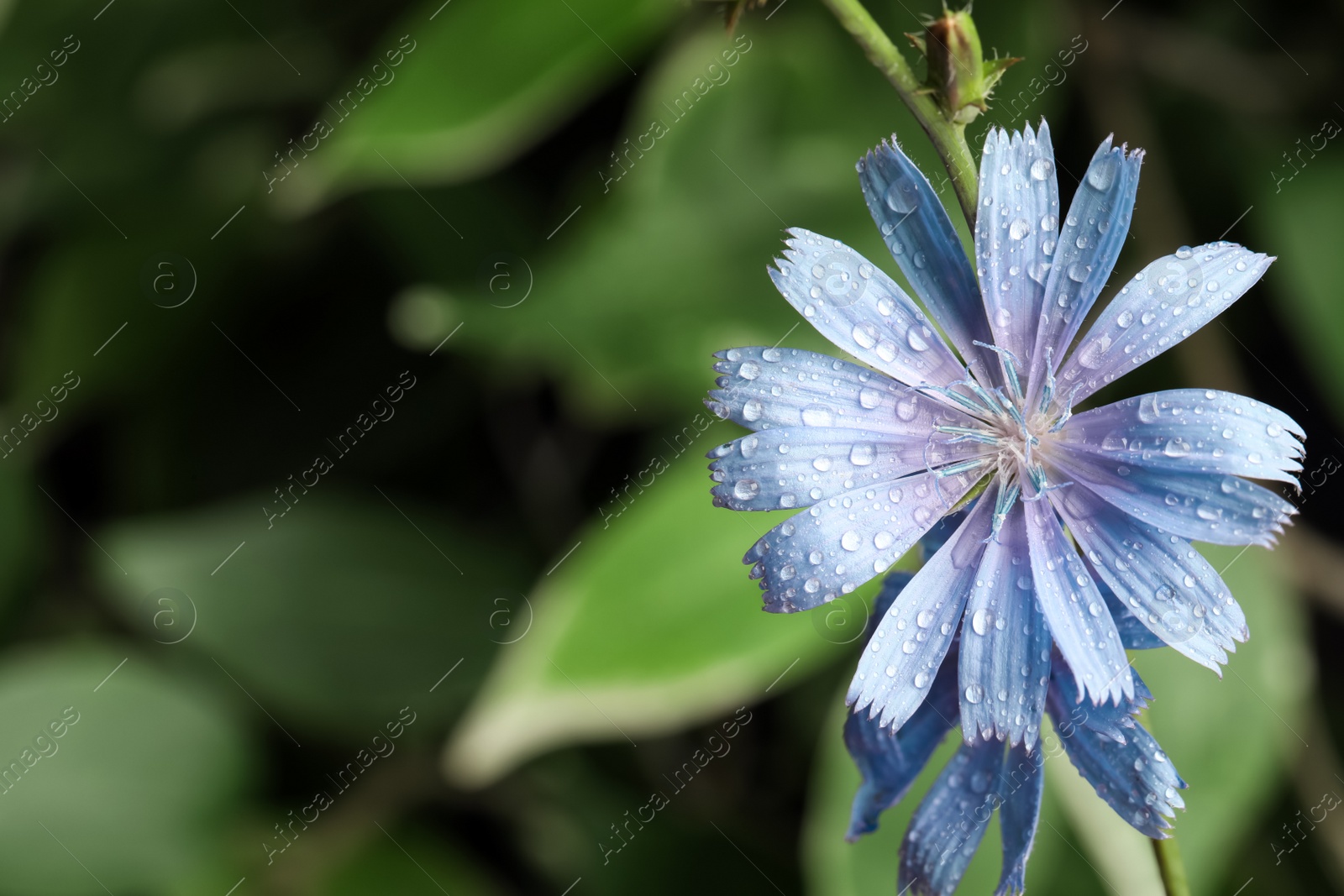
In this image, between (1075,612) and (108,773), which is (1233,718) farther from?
(108,773)

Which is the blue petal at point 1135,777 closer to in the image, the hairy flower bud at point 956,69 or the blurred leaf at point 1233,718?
the hairy flower bud at point 956,69

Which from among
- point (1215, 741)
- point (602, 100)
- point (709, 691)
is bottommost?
point (1215, 741)

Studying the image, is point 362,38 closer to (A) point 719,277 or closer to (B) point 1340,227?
(A) point 719,277

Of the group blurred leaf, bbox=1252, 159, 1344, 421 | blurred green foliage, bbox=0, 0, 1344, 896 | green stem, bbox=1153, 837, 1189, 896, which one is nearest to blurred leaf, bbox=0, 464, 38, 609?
blurred green foliage, bbox=0, 0, 1344, 896

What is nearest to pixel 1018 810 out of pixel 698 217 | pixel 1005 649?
pixel 1005 649

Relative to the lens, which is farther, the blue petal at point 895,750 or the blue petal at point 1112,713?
the blue petal at point 895,750

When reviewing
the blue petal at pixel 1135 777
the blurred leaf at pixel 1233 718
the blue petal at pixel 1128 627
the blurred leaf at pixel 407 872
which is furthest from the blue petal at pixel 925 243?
the blurred leaf at pixel 407 872

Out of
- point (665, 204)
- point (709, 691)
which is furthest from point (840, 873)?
point (665, 204)
